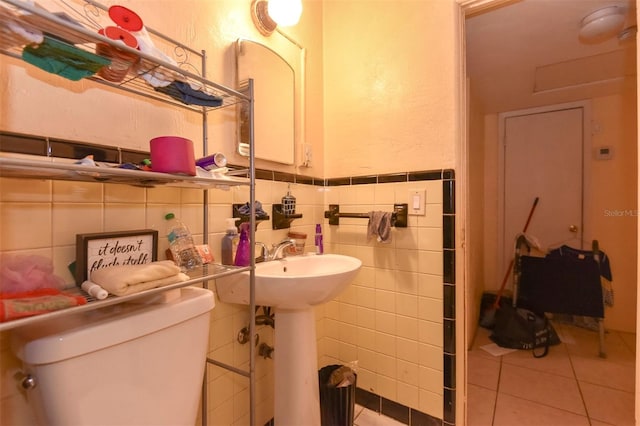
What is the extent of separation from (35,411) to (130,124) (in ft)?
2.37

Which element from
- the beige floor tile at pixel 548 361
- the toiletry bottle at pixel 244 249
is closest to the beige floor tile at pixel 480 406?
the beige floor tile at pixel 548 361

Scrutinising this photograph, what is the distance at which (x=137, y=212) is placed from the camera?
0.86 m

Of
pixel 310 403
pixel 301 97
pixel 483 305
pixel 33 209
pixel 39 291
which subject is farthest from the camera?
pixel 483 305

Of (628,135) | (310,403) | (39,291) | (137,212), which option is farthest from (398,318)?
(628,135)

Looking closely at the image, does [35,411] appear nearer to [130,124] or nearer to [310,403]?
[130,124]

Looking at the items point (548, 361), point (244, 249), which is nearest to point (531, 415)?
point (548, 361)

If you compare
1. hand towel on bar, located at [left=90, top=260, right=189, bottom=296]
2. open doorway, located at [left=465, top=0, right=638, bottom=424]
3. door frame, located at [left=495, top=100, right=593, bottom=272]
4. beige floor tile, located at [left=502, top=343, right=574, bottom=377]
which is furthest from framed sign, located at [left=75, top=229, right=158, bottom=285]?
door frame, located at [left=495, top=100, right=593, bottom=272]

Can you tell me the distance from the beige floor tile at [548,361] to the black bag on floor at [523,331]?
0.04 metres

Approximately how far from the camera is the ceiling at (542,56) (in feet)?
5.26

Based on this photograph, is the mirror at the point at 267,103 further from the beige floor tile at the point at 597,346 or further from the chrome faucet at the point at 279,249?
the beige floor tile at the point at 597,346

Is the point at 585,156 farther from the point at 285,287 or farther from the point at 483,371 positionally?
the point at 285,287

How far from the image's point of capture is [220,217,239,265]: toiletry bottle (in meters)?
1.06

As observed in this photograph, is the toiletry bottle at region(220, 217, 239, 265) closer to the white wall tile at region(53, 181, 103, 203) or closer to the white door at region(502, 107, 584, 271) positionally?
the white wall tile at region(53, 181, 103, 203)

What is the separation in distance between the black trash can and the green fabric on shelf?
1.37 metres
